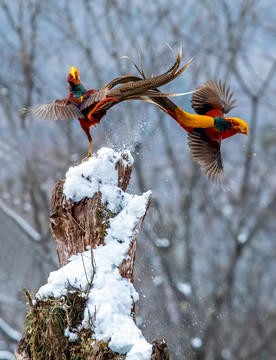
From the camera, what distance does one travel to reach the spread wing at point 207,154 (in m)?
2.99

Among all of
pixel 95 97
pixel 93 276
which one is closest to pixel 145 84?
pixel 95 97

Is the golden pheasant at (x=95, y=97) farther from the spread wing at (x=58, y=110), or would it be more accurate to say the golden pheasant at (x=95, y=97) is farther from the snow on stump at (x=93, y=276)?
the snow on stump at (x=93, y=276)

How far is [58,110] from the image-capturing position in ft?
10.2

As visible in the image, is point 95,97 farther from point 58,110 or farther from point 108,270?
point 108,270

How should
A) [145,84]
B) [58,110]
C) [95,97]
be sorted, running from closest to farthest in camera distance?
[145,84], [95,97], [58,110]

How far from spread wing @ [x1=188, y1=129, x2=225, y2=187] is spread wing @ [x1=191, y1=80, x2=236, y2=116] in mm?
297

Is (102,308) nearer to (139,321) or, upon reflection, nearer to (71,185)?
(71,185)

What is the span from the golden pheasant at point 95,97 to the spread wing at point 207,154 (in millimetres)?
468

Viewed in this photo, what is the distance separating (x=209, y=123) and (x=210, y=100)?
358 millimetres

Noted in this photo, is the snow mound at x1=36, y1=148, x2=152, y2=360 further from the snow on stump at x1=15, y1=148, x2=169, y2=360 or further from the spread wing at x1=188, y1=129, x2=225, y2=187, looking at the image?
the spread wing at x1=188, y1=129, x2=225, y2=187

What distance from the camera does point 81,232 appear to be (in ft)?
10.9

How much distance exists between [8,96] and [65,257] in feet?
Answer: 27.5

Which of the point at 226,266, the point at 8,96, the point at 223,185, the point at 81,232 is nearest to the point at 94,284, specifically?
the point at 81,232

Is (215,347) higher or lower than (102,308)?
higher
